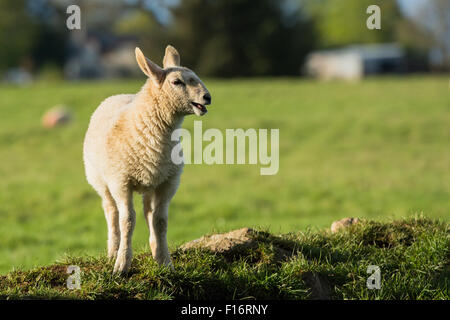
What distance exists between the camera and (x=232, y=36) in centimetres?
5266

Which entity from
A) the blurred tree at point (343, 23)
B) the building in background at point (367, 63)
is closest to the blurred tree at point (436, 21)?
the building in background at point (367, 63)

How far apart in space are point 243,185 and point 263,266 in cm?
1461

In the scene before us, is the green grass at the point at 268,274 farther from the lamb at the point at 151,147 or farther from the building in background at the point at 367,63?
the building in background at the point at 367,63

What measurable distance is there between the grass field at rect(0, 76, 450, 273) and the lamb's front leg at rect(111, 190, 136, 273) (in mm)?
1331

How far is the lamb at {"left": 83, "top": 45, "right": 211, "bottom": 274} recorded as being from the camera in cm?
555

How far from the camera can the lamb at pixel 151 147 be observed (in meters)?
5.55

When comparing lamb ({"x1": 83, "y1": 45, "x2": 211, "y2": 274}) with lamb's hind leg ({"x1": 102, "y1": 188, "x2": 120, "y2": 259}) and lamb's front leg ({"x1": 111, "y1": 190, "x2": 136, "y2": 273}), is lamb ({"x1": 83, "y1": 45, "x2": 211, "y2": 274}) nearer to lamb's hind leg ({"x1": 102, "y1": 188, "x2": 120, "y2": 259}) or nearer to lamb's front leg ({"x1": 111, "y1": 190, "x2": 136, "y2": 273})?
lamb's front leg ({"x1": 111, "y1": 190, "x2": 136, "y2": 273})

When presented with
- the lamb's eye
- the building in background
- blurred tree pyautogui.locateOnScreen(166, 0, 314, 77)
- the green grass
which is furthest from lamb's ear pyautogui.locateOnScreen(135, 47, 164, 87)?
the building in background

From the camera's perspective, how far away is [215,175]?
72.5ft

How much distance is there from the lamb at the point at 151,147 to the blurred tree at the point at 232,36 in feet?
150

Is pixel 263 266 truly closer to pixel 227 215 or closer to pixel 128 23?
pixel 227 215

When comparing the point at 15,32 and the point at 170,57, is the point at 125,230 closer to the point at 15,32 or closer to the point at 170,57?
→ the point at 170,57

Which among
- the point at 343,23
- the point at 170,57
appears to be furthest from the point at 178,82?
the point at 343,23
